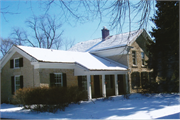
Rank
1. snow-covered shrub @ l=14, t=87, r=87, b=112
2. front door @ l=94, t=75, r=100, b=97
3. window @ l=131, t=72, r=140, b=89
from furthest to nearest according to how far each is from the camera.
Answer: window @ l=131, t=72, r=140, b=89
front door @ l=94, t=75, r=100, b=97
snow-covered shrub @ l=14, t=87, r=87, b=112

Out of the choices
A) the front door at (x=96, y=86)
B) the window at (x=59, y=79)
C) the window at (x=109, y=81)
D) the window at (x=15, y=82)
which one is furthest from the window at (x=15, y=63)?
the window at (x=109, y=81)

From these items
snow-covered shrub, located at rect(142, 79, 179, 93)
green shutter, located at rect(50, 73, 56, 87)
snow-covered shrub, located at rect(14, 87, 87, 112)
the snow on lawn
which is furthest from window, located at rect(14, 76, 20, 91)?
snow-covered shrub, located at rect(142, 79, 179, 93)

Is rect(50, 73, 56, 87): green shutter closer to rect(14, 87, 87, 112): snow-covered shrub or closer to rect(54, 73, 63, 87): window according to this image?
rect(54, 73, 63, 87): window

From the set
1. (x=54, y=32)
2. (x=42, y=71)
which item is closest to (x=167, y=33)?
(x=42, y=71)

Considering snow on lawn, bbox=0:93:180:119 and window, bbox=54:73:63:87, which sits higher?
window, bbox=54:73:63:87

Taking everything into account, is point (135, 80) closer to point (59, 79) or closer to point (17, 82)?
point (59, 79)

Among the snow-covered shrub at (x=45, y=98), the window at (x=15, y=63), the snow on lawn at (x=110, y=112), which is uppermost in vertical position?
the window at (x=15, y=63)

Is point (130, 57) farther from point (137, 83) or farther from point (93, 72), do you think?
point (93, 72)

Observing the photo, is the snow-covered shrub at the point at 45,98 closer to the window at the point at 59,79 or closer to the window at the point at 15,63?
the window at the point at 59,79

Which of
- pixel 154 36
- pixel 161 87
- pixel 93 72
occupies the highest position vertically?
pixel 154 36

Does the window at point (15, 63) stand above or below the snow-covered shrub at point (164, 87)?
above

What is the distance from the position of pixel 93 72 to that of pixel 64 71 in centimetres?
247

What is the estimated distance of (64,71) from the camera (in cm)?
1555

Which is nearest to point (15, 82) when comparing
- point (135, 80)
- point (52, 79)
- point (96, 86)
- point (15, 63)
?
point (15, 63)
